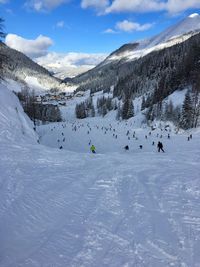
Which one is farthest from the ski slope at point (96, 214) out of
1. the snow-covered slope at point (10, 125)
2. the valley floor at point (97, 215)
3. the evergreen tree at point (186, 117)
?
the evergreen tree at point (186, 117)

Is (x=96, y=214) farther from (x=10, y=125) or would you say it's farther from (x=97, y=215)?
(x=10, y=125)

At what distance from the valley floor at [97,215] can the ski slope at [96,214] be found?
2cm

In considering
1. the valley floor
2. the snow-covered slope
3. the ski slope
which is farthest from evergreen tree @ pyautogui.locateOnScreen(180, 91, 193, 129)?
the valley floor

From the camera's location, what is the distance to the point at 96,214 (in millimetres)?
9250

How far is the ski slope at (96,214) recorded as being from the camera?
22.0ft

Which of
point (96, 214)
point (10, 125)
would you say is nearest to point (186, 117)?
point (10, 125)

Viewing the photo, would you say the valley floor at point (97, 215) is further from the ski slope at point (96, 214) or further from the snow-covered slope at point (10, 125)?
the snow-covered slope at point (10, 125)

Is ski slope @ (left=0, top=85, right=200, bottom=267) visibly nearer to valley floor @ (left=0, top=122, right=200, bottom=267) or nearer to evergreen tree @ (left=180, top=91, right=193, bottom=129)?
valley floor @ (left=0, top=122, right=200, bottom=267)

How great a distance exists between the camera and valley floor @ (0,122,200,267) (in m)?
6.70

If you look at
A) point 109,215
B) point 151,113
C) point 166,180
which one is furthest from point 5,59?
point 151,113

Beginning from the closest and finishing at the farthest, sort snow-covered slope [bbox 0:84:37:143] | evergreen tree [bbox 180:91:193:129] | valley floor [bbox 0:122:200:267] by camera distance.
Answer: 1. valley floor [bbox 0:122:200:267]
2. snow-covered slope [bbox 0:84:37:143]
3. evergreen tree [bbox 180:91:193:129]

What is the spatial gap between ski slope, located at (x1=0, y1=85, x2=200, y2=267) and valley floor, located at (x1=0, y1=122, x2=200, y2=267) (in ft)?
0.07

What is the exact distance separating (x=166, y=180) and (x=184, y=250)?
23.1ft

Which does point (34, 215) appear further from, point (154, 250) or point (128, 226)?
point (154, 250)
